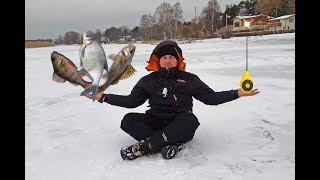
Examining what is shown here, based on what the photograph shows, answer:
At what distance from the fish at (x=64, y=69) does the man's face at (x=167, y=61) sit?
653mm

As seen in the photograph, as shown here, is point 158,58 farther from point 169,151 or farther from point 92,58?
point 169,151

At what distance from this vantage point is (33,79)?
7.75 meters

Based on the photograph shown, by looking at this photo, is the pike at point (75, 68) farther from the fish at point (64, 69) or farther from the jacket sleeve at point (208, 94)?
the jacket sleeve at point (208, 94)

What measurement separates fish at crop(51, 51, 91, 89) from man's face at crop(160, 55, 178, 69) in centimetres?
65

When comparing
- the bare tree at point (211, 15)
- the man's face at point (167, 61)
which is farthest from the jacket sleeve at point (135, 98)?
the bare tree at point (211, 15)

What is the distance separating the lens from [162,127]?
3.12 metres

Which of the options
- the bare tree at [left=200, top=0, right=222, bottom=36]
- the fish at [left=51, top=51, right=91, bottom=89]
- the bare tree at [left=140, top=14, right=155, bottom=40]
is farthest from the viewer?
the bare tree at [left=200, top=0, right=222, bottom=36]

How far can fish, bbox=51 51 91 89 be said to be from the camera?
2.80m

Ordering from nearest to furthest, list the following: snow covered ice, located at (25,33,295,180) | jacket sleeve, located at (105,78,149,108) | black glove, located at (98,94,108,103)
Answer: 1. snow covered ice, located at (25,33,295,180)
2. black glove, located at (98,94,108,103)
3. jacket sleeve, located at (105,78,149,108)

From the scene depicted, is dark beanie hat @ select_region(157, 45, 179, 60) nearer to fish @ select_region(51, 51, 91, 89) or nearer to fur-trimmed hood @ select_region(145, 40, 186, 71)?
fur-trimmed hood @ select_region(145, 40, 186, 71)

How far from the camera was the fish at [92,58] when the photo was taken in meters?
2.67

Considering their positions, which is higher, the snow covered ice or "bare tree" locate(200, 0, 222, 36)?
"bare tree" locate(200, 0, 222, 36)

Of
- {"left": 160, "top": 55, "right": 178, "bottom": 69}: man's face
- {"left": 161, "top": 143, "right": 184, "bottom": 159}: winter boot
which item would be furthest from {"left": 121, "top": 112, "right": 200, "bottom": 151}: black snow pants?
{"left": 160, "top": 55, "right": 178, "bottom": 69}: man's face
